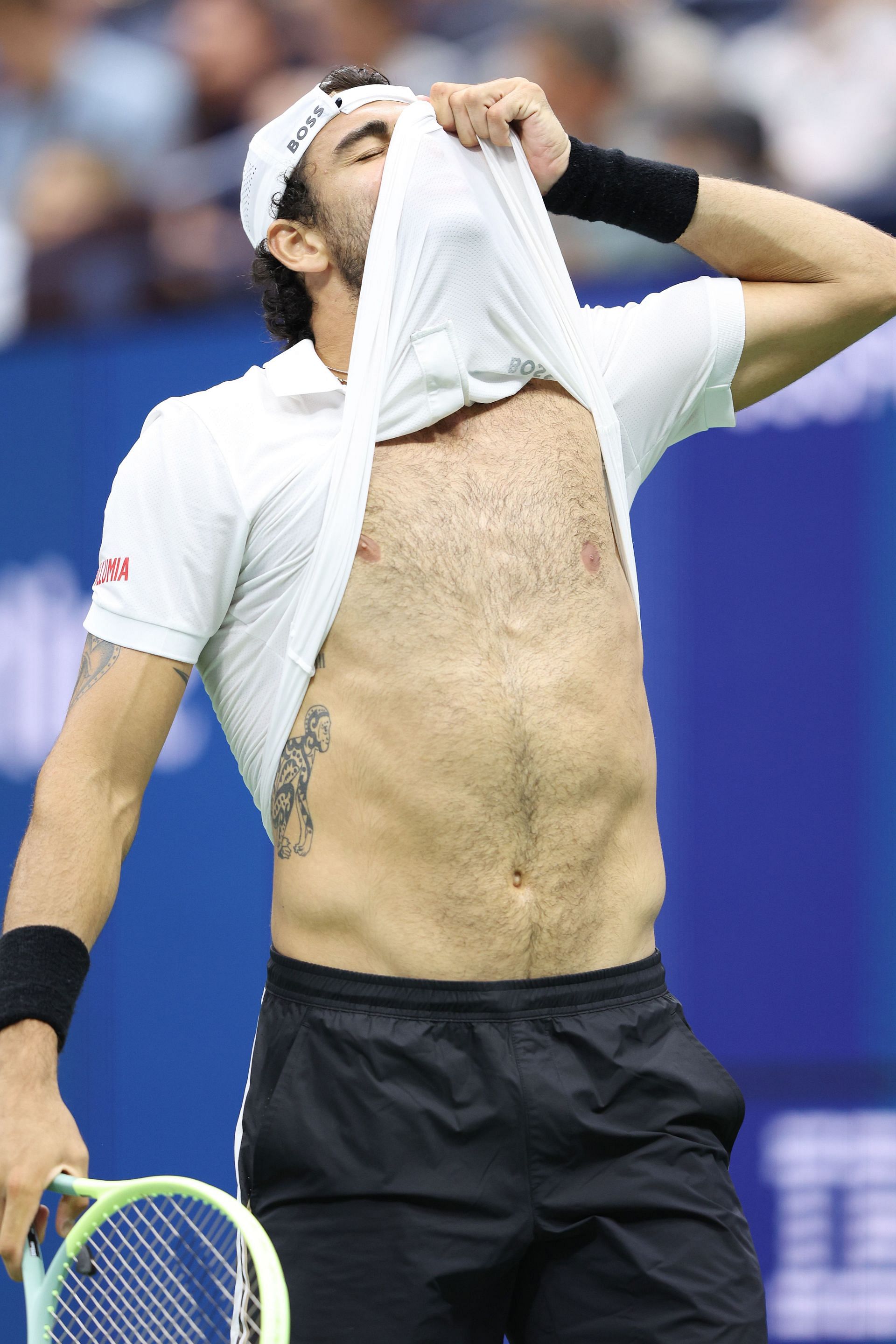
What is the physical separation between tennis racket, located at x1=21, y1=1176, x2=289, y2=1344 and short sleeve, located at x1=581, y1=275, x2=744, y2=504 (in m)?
0.92

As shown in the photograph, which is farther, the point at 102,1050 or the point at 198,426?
the point at 102,1050

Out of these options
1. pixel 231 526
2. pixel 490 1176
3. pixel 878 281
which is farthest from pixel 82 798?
pixel 878 281

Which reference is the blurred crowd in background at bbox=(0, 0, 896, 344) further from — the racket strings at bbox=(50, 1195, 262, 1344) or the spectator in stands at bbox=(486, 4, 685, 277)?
the racket strings at bbox=(50, 1195, 262, 1344)

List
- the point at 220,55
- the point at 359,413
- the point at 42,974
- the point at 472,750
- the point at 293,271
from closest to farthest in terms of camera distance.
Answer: the point at 42,974, the point at 472,750, the point at 359,413, the point at 293,271, the point at 220,55

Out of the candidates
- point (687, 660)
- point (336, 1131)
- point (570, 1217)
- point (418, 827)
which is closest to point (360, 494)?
point (418, 827)

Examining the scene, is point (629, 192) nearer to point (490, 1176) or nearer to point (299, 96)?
point (490, 1176)

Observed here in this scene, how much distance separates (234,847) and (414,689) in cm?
135

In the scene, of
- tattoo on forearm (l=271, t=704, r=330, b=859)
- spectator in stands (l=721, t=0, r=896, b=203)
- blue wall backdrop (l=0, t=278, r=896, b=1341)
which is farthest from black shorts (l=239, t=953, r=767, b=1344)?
spectator in stands (l=721, t=0, r=896, b=203)

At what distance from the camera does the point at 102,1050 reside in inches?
106

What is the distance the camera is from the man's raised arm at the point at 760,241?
1742 millimetres

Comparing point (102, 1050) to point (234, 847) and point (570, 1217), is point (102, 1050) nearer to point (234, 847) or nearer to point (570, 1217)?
point (234, 847)

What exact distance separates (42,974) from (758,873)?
1593 mm

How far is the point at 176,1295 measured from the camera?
1581 mm

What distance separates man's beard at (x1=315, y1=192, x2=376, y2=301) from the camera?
169 centimetres
